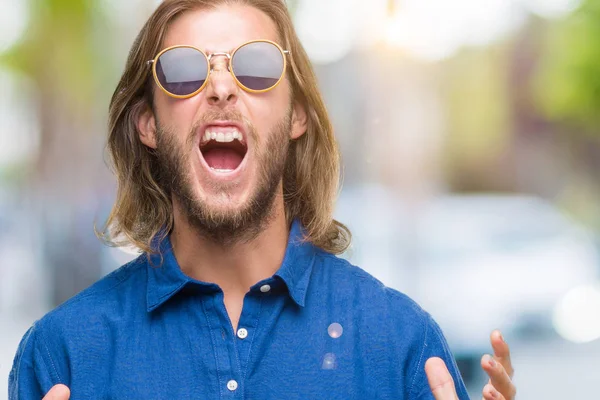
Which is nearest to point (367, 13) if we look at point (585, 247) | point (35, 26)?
point (35, 26)

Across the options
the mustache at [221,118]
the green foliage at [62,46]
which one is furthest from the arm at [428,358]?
the green foliage at [62,46]

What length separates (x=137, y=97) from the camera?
3.05 m

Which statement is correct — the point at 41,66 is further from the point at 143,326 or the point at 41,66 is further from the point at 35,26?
the point at 143,326

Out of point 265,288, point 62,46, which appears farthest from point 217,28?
point 62,46

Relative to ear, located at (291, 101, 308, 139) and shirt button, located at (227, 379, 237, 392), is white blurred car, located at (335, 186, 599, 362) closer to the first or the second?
ear, located at (291, 101, 308, 139)

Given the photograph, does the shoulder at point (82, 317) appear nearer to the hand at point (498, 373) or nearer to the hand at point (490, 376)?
the hand at point (490, 376)

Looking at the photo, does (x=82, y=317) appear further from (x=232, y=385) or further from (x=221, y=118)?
(x=221, y=118)

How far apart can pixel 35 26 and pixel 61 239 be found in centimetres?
273

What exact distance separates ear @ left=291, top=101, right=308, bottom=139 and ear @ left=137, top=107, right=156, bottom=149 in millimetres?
461

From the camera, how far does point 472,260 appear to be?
12.3m

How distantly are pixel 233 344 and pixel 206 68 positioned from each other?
0.82 m

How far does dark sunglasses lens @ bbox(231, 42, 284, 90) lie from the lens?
2682 millimetres

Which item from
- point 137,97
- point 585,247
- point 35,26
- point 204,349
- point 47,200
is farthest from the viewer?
point 585,247

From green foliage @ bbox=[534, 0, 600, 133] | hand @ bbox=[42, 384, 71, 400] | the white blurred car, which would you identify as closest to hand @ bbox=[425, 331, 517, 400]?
hand @ bbox=[42, 384, 71, 400]
